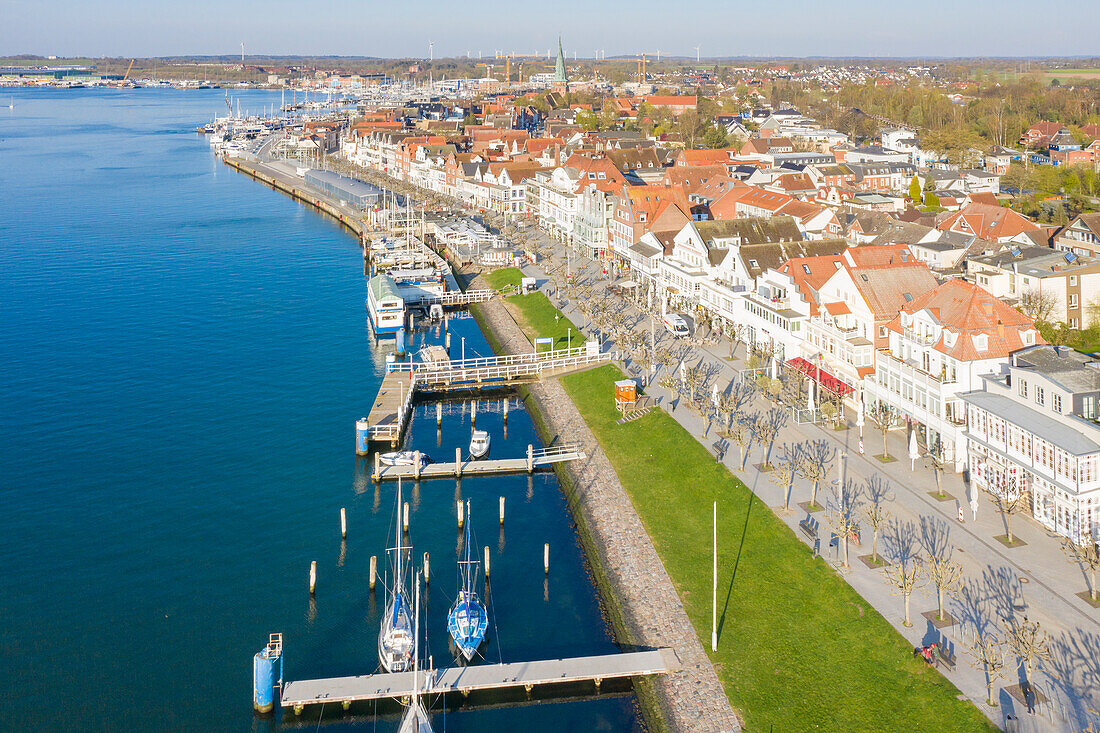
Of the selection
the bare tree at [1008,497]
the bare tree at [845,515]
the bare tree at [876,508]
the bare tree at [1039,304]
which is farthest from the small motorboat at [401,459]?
the bare tree at [1039,304]

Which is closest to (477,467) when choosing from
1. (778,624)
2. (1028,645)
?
(778,624)

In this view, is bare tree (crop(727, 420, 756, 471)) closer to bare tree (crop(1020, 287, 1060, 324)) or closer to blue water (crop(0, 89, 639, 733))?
→ blue water (crop(0, 89, 639, 733))

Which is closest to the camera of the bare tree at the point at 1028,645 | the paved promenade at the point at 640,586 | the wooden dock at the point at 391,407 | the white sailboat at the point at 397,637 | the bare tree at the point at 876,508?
the bare tree at the point at 1028,645

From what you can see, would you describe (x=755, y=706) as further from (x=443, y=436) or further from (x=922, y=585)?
(x=443, y=436)

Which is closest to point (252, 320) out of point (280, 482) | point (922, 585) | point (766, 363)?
point (280, 482)

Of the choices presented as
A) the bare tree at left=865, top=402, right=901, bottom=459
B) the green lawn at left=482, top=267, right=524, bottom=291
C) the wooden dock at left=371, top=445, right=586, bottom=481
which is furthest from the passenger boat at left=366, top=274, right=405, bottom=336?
the bare tree at left=865, top=402, right=901, bottom=459

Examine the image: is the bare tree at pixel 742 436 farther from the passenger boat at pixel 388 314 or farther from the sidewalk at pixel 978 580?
the passenger boat at pixel 388 314
